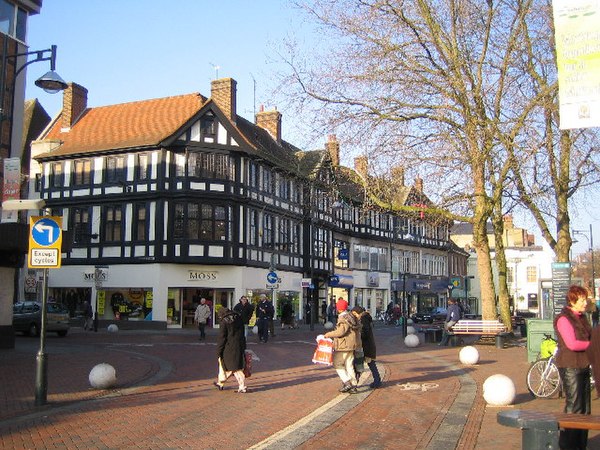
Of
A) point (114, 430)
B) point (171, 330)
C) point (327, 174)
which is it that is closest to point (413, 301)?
point (171, 330)

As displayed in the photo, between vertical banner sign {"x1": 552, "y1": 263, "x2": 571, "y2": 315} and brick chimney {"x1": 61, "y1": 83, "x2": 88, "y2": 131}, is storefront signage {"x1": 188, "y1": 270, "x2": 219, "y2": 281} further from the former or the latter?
vertical banner sign {"x1": 552, "y1": 263, "x2": 571, "y2": 315}

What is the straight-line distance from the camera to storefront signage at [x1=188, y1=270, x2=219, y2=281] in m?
35.0

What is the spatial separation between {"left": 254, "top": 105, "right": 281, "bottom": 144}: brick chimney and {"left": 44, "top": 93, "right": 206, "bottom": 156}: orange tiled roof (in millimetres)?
7152

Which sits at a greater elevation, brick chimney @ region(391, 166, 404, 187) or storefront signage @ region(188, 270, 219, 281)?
brick chimney @ region(391, 166, 404, 187)

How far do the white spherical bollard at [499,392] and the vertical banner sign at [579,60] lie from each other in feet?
14.2

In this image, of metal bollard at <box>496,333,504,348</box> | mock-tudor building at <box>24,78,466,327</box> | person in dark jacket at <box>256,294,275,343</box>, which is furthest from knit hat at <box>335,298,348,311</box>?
mock-tudor building at <box>24,78,466,327</box>

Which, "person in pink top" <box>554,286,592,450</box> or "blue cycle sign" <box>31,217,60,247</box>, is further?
"blue cycle sign" <box>31,217,60,247</box>

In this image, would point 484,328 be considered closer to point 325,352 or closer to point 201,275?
point 325,352

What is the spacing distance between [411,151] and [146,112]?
82.4ft

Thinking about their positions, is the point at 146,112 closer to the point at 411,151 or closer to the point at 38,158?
the point at 38,158

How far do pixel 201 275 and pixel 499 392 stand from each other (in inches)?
1047

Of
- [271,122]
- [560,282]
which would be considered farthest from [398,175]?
[271,122]

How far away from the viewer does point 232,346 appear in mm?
11570

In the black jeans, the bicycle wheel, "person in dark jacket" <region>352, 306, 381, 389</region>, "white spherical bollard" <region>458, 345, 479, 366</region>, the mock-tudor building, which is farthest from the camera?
the mock-tudor building
